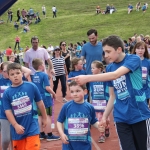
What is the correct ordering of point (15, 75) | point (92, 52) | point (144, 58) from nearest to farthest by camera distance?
point (15, 75) → point (144, 58) → point (92, 52)

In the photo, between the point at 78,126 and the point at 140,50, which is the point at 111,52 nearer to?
the point at 78,126

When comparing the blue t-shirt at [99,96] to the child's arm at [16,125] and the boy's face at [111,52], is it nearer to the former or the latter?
the child's arm at [16,125]

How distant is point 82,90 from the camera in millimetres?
5141

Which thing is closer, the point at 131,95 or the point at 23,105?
the point at 131,95

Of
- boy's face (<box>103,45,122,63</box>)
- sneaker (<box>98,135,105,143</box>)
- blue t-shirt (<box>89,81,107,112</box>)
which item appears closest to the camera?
boy's face (<box>103,45,122,63</box>)

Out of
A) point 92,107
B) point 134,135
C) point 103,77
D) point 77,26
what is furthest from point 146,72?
point 77,26

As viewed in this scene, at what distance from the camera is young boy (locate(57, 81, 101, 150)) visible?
201 inches

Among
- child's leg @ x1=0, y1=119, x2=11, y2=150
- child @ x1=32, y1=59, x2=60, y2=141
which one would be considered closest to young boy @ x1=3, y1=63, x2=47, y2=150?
Result: child's leg @ x1=0, y1=119, x2=11, y2=150

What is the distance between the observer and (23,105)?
5.47 m

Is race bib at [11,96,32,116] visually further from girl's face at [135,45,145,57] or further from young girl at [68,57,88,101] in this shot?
young girl at [68,57,88,101]

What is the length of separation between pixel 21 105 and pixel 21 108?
0.04 meters

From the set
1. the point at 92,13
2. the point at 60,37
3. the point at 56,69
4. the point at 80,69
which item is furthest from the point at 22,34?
the point at 80,69

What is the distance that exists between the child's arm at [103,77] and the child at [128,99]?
0.02 meters

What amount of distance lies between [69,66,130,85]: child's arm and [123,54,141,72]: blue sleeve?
0.14 ft
